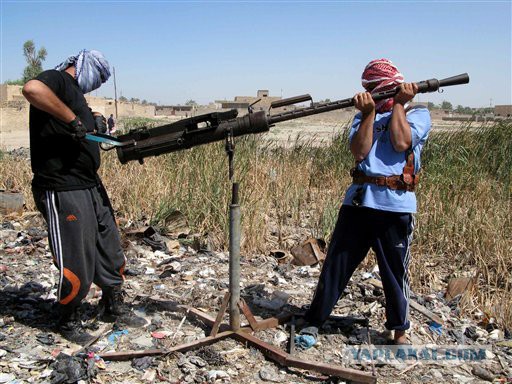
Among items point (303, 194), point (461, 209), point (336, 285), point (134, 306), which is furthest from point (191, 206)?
point (461, 209)

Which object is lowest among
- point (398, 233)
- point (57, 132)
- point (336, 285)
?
point (336, 285)

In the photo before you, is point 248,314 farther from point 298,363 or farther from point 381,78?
point 381,78

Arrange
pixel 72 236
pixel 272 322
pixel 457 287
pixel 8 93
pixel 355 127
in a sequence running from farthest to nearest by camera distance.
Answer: pixel 8 93, pixel 457 287, pixel 272 322, pixel 355 127, pixel 72 236

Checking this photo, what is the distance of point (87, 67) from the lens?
10.4 feet

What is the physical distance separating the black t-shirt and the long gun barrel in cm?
31

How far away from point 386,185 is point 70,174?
2022 mm

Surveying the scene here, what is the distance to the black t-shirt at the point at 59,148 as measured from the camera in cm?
300

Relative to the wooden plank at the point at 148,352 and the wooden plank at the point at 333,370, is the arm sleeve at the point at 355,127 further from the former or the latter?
the wooden plank at the point at 148,352

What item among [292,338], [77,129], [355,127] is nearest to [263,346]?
[292,338]

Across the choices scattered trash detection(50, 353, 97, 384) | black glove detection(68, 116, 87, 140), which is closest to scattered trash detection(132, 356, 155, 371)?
scattered trash detection(50, 353, 97, 384)

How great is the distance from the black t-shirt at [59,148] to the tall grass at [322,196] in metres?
2.35

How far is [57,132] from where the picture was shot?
3.01 meters

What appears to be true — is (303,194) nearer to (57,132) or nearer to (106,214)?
(106,214)

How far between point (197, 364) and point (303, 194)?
12.6 feet
